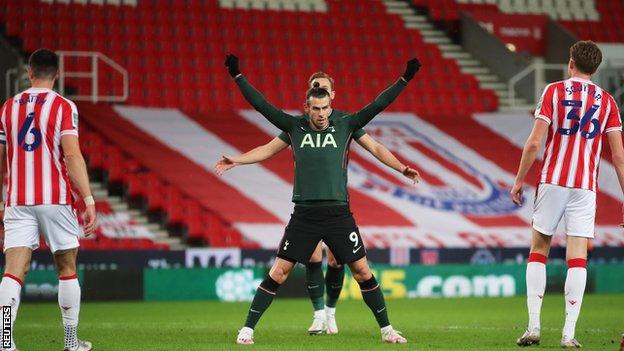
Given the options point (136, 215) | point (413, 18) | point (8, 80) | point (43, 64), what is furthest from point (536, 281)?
point (413, 18)

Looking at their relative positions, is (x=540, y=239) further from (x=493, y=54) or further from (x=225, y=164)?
(x=493, y=54)

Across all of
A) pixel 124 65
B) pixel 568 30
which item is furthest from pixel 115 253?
pixel 568 30

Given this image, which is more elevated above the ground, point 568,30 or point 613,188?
point 568,30

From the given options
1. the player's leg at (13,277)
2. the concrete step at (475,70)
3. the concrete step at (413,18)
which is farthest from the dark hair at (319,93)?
the concrete step at (413,18)

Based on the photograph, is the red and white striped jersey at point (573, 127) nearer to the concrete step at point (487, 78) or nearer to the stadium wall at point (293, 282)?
the stadium wall at point (293, 282)

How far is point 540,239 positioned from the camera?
346 inches

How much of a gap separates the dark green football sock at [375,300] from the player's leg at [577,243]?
1424 mm

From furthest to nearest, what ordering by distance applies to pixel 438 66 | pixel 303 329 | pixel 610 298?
1. pixel 438 66
2. pixel 610 298
3. pixel 303 329

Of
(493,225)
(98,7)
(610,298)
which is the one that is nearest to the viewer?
(610,298)

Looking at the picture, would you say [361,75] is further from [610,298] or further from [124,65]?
[610,298]

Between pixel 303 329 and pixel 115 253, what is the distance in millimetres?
7140

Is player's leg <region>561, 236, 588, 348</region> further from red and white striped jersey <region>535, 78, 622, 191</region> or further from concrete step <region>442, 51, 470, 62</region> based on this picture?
concrete step <region>442, 51, 470, 62</region>

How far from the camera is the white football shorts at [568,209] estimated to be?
870 centimetres

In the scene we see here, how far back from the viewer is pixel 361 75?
2400cm
